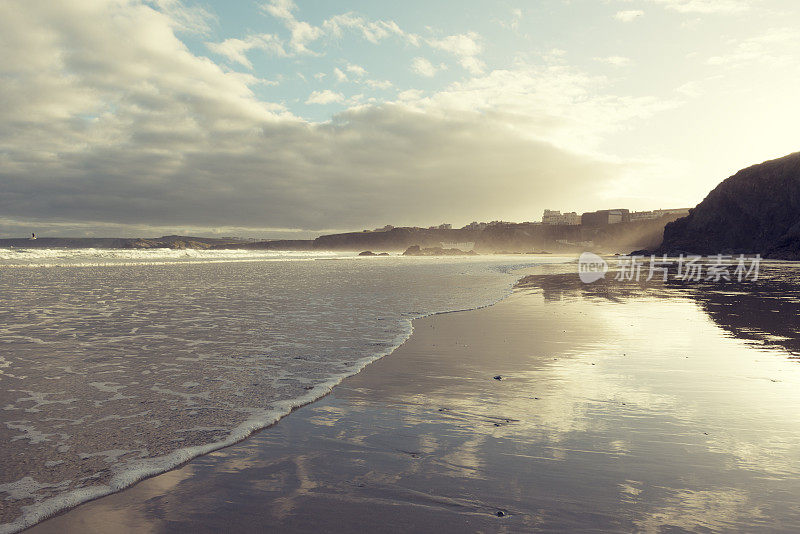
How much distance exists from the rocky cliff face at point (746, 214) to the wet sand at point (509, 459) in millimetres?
105687

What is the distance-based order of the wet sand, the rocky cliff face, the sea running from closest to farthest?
the wet sand → the sea → the rocky cliff face

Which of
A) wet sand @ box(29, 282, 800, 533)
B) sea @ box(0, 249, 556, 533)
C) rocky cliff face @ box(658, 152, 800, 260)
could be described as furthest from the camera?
rocky cliff face @ box(658, 152, 800, 260)

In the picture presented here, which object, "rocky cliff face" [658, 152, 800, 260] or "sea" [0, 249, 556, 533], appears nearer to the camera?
"sea" [0, 249, 556, 533]

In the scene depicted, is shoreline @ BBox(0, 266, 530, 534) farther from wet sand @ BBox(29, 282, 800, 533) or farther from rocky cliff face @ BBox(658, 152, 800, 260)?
rocky cliff face @ BBox(658, 152, 800, 260)

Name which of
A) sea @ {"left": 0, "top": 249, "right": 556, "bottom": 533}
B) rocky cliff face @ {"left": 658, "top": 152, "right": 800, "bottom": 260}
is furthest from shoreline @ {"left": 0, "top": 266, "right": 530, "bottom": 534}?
rocky cliff face @ {"left": 658, "top": 152, "right": 800, "bottom": 260}

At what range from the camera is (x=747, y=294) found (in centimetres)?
2108

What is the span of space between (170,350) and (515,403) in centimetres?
694

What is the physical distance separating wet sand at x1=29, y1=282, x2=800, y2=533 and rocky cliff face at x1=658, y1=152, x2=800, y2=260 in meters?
106

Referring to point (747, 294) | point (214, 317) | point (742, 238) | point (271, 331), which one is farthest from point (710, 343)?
point (742, 238)

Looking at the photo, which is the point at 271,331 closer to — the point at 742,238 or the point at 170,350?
the point at 170,350

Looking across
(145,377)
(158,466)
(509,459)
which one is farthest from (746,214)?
(158,466)

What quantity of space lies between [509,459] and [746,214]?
132 m

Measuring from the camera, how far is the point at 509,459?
4367 mm

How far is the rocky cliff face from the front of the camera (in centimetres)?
9956
